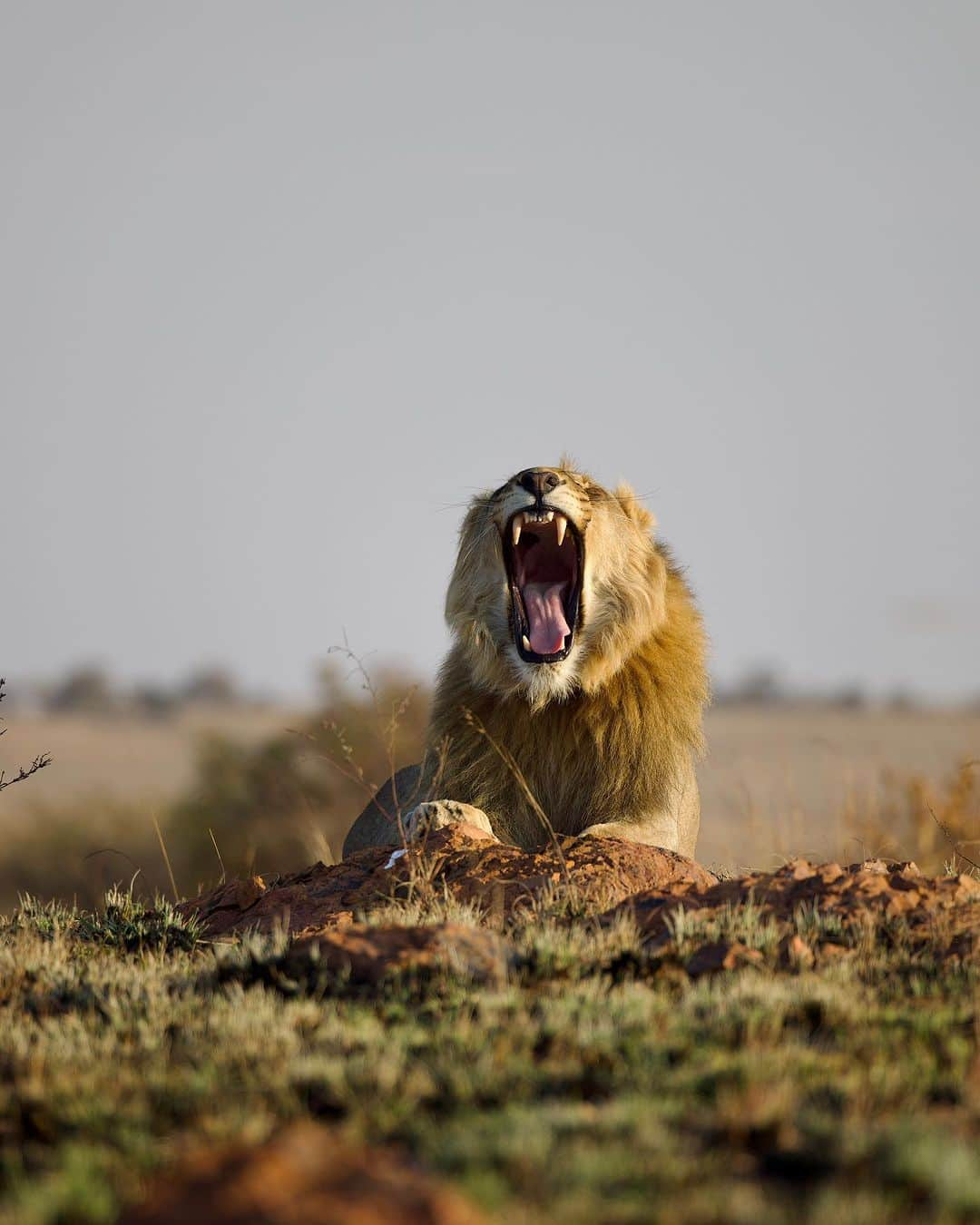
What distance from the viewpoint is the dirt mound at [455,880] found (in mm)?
6523

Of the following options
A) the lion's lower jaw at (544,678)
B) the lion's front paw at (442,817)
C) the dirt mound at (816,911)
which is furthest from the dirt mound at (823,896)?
the lion's lower jaw at (544,678)

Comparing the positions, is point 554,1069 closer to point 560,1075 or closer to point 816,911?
point 560,1075

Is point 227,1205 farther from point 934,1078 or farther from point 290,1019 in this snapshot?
point 934,1078

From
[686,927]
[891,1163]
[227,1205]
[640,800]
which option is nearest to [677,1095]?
[891,1163]

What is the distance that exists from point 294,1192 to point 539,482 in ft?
17.6

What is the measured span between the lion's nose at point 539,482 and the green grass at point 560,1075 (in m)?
2.79

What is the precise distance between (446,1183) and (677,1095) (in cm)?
86

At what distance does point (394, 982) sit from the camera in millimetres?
5070

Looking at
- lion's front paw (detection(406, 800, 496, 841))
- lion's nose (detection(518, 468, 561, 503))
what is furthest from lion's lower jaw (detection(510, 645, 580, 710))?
lion's nose (detection(518, 468, 561, 503))

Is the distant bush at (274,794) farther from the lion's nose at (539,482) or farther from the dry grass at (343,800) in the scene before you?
the lion's nose at (539,482)

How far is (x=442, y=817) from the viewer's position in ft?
24.7

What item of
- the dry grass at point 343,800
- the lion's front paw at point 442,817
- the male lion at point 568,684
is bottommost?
the dry grass at point 343,800

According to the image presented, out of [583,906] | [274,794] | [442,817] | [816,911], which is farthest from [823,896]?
[274,794]

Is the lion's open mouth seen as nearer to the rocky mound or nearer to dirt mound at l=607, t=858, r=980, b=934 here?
the rocky mound
